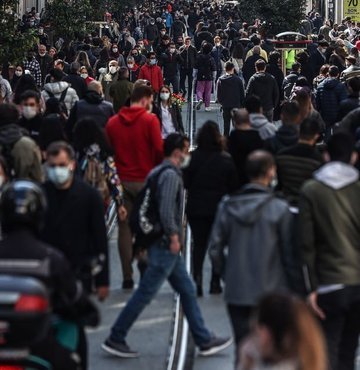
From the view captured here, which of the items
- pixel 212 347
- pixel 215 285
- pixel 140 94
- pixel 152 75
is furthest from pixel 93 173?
pixel 152 75

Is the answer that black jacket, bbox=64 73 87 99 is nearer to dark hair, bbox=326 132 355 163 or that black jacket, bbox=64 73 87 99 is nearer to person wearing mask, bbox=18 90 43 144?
person wearing mask, bbox=18 90 43 144

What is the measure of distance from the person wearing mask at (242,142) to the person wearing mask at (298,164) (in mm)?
2442

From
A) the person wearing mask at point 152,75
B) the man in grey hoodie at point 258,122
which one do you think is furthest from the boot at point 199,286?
the person wearing mask at point 152,75

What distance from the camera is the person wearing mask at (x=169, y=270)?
10.8 meters

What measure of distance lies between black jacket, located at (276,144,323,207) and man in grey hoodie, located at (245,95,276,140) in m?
2.57

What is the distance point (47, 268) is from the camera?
24.4 feet

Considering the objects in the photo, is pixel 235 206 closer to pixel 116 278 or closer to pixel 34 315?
pixel 34 315

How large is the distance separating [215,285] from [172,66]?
833 inches

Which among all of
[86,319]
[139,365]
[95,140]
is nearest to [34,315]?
[86,319]

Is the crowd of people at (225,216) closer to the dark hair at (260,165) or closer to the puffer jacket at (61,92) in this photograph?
the dark hair at (260,165)

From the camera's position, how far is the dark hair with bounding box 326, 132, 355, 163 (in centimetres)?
937

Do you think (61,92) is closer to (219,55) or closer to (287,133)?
(287,133)

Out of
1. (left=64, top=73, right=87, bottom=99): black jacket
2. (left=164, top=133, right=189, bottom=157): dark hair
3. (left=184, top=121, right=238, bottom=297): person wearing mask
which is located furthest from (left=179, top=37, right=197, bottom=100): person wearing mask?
(left=164, top=133, right=189, bottom=157): dark hair

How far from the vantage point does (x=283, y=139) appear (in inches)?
523
